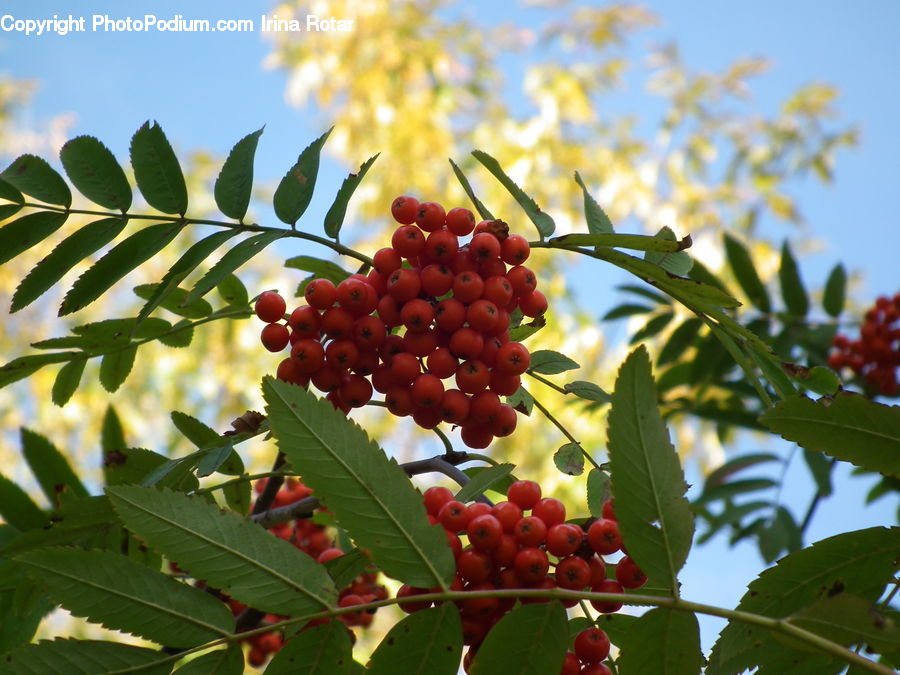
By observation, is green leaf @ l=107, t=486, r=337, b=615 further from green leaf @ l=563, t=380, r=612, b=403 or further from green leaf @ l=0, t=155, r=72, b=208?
green leaf @ l=0, t=155, r=72, b=208

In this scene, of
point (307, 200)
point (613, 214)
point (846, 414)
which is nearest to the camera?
point (846, 414)

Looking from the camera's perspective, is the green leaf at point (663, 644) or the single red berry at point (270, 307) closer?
the green leaf at point (663, 644)

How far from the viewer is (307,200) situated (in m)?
1.46

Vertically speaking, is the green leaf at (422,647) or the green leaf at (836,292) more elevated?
the green leaf at (836,292)

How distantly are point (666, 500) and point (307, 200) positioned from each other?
86cm

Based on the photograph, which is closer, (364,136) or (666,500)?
(666,500)

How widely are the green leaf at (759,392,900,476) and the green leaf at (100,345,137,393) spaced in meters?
1.24

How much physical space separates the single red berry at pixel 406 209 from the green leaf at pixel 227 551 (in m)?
0.67

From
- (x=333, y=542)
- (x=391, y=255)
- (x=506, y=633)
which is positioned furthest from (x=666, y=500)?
(x=333, y=542)

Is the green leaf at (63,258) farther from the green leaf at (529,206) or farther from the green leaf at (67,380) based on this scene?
the green leaf at (529,206)

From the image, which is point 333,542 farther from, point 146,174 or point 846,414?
point 846,414

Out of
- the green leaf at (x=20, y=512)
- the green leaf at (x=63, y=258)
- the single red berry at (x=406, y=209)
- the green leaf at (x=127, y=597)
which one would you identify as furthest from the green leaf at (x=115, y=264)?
the green leaf at (x=20, y=512)

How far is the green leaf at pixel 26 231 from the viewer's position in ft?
4.62

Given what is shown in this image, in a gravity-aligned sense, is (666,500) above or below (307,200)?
below
